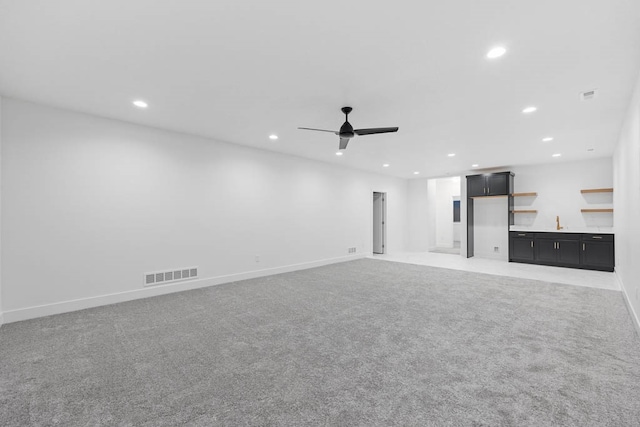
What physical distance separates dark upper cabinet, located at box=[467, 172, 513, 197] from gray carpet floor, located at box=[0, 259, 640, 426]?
3.98 metres

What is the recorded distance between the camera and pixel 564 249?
6.64 m

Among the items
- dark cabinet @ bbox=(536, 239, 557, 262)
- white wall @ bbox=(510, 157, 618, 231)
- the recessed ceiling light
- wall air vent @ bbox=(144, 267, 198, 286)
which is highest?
the recessed ceiling light

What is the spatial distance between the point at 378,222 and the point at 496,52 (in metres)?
7.19

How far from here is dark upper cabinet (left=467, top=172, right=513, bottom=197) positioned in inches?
298

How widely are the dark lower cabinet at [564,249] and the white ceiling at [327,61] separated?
2.97 metres

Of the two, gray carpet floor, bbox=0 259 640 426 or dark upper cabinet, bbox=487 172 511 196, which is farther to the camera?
dark upper cabinet, bbox=487 172 511 196

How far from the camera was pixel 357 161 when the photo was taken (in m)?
7.12

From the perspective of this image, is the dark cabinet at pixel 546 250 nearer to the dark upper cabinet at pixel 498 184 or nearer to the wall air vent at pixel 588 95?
the dark upper cabinet at pixel 498 184

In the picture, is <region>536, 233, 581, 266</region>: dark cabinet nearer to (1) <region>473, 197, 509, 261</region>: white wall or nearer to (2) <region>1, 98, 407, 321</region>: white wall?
(1) <region>473, 197, 509, 261</region>: white wall

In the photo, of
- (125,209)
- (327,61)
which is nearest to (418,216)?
(327,61)

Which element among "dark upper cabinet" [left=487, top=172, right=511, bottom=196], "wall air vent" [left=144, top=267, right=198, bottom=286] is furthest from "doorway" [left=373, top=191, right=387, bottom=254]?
"wall air vent" [left=144, top=267, right=198, bottom=286]

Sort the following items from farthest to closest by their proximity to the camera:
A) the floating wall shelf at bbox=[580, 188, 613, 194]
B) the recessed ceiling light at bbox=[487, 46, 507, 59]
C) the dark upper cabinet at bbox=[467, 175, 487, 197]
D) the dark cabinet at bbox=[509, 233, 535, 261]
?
the dark upper cabinet at bbox=[467, 175, 487, 197] → the dark cabinet at bbox=[509, 233, 535, 261] → the floating wall shelf at bbox=[580, 188, 613, 194] → the recessed ceiling light at bbox=[487, 46, 507, 59]

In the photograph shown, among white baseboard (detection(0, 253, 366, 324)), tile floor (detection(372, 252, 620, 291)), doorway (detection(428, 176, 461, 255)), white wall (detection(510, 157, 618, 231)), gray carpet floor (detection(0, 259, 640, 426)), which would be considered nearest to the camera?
gray carpet floor (detection(0, 259, 640, 426))

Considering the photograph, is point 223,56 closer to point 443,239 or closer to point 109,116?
point 109,116
